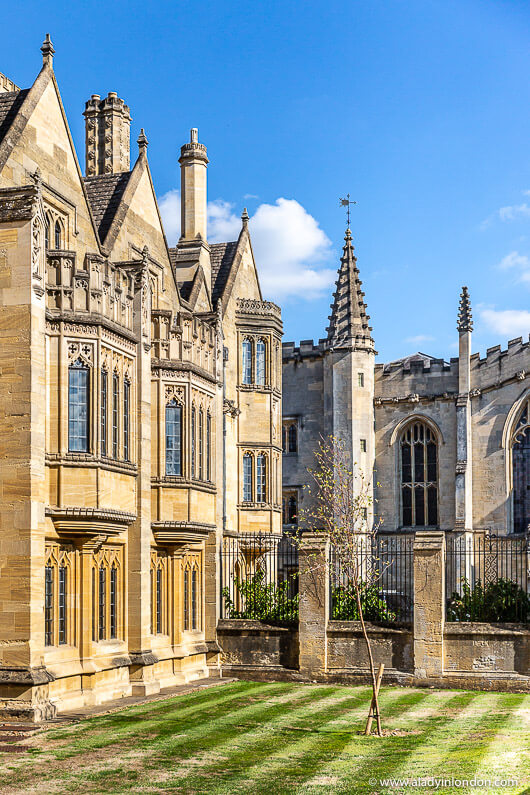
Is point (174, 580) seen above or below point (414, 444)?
below

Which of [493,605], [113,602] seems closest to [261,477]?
[493,605]

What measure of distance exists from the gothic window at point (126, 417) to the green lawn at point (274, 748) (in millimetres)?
5431

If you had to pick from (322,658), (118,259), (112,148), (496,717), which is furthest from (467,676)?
(112,148)

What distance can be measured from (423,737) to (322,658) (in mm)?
8746

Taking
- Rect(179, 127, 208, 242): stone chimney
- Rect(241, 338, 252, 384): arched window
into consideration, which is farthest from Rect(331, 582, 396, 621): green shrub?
Rect(179, 127, 208, 242): stone chimney

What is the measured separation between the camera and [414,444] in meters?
53.4

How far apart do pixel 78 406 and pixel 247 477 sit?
13388mm

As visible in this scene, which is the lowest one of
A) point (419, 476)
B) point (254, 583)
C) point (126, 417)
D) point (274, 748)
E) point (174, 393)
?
point (274, 748)

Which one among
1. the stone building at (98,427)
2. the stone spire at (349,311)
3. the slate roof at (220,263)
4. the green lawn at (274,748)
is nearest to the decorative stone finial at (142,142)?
the stone building at (98,427)

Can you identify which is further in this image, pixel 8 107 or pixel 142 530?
pixel 142 530

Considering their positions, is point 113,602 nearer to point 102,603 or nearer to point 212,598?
point 102,603

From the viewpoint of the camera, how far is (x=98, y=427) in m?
22.0

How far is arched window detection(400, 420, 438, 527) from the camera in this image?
52.6 meters

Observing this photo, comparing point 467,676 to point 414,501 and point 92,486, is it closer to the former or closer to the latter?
point 92,486
